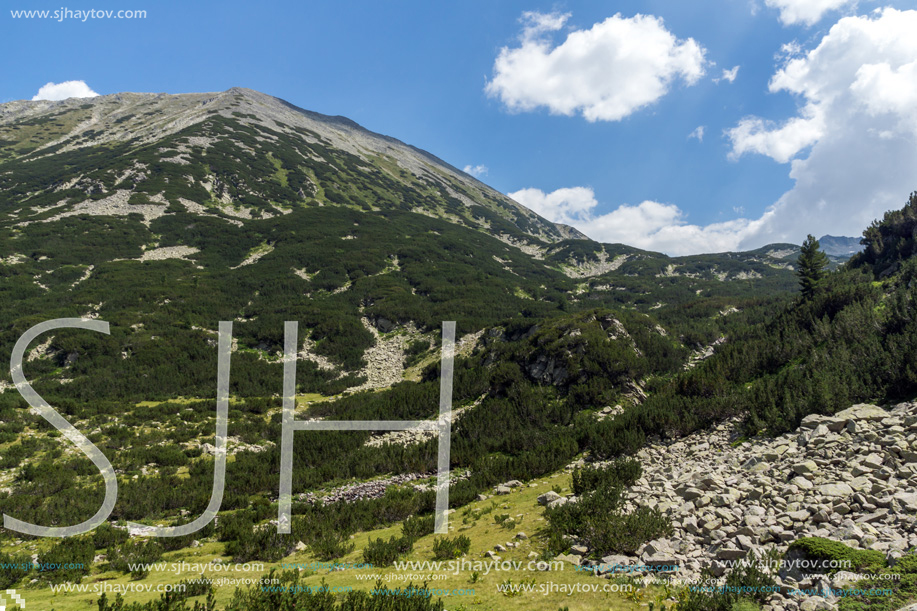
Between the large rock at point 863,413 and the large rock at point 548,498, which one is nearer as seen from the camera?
the large rock at point 863,413

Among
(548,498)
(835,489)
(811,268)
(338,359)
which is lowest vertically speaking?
(548,498)

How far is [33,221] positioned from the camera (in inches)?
1945

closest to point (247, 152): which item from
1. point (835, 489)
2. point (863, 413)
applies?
point (863, 413)

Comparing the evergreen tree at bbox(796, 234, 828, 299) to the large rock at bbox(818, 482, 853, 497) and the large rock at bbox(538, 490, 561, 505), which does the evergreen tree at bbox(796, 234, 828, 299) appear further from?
the large rock at bbox(538, 490, 561, 505)

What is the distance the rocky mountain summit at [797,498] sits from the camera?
5.04 metres

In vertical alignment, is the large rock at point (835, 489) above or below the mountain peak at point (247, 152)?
below

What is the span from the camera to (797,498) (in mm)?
6238

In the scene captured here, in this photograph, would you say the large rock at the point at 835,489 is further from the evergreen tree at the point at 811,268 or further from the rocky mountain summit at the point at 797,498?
the evergreen tree at the point at 811,268

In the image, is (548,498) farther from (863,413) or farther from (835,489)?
(863,413)

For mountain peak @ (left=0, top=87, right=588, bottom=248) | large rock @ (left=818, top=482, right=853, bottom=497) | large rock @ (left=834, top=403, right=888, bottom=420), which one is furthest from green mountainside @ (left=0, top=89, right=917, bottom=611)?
large rock @ (left=818, top=482, right=853, bottom=497)

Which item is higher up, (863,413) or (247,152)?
(247,152)

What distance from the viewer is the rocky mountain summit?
16.5ft

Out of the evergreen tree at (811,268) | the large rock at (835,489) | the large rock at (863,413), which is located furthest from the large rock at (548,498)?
the evergreen tree at (811,268)

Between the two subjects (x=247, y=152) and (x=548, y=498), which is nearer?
(x=548, y=498)
